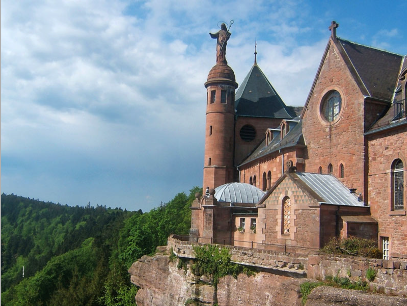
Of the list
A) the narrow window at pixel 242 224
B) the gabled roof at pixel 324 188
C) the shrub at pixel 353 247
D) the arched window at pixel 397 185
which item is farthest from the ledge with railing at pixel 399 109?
the narrow window at pixel 242 224

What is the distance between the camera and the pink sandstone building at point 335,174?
2402 cm

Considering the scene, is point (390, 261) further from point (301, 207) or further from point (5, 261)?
point (5, 261)

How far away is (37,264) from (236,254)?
111250mm

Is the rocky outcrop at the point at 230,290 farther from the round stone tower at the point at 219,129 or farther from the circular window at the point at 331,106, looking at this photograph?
the round stone tower at the point at 219,129

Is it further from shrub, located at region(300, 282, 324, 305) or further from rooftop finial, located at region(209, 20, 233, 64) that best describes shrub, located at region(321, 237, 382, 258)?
rooftop finial, located at region(209, 20, 233, 64)

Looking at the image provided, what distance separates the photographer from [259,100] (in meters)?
52.0

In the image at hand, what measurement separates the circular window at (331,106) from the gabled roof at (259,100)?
64.6ft

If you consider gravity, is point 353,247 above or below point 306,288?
above

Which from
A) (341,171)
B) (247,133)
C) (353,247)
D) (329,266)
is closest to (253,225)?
(341,171)

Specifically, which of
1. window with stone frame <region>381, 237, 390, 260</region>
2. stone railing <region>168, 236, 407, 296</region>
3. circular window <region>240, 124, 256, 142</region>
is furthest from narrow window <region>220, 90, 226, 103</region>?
window with stone frame <region>381, 237, 390, 260</region>

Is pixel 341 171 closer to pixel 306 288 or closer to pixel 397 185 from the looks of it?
pixel 397 185

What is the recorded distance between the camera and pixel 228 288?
987 inches

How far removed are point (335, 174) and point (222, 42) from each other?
25.2 m

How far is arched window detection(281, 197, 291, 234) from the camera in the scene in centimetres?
2623
